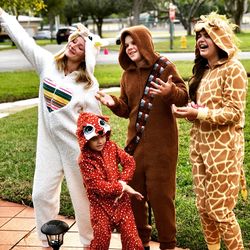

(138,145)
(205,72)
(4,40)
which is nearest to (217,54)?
(205,72)

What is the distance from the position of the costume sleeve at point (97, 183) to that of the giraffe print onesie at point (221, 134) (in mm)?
586

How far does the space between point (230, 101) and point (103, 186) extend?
37.3 inches

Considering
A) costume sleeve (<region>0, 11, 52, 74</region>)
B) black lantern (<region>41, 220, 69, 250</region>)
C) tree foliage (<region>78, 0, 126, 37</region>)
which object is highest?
costume sleeve (<region>0, 11, 52, 74</region>)

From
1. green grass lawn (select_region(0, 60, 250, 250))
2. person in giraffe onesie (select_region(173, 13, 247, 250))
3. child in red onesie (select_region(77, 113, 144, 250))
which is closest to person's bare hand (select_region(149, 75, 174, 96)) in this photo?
person in giraffe onesie (select_region(173, 13, 247, 250))

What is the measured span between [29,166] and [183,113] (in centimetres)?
358

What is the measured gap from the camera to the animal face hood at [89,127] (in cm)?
356

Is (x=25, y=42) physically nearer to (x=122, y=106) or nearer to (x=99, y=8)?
(x=122, y=106)

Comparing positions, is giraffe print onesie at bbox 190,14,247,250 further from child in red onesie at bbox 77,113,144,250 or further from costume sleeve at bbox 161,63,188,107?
child in red onesie at bbox 77,113,144,250

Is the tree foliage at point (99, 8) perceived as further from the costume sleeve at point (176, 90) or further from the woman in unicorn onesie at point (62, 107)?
the costume sleeve at point (176, 90)

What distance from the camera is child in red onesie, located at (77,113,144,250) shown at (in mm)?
3572

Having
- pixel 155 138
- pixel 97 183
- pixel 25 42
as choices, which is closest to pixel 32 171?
pixel 25 42

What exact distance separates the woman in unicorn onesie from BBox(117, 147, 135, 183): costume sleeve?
0.44m

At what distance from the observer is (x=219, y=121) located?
353 cm

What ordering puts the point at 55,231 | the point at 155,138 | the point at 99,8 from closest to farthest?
the point at 55,231 → the point at 155,138 → the point at 99,8
